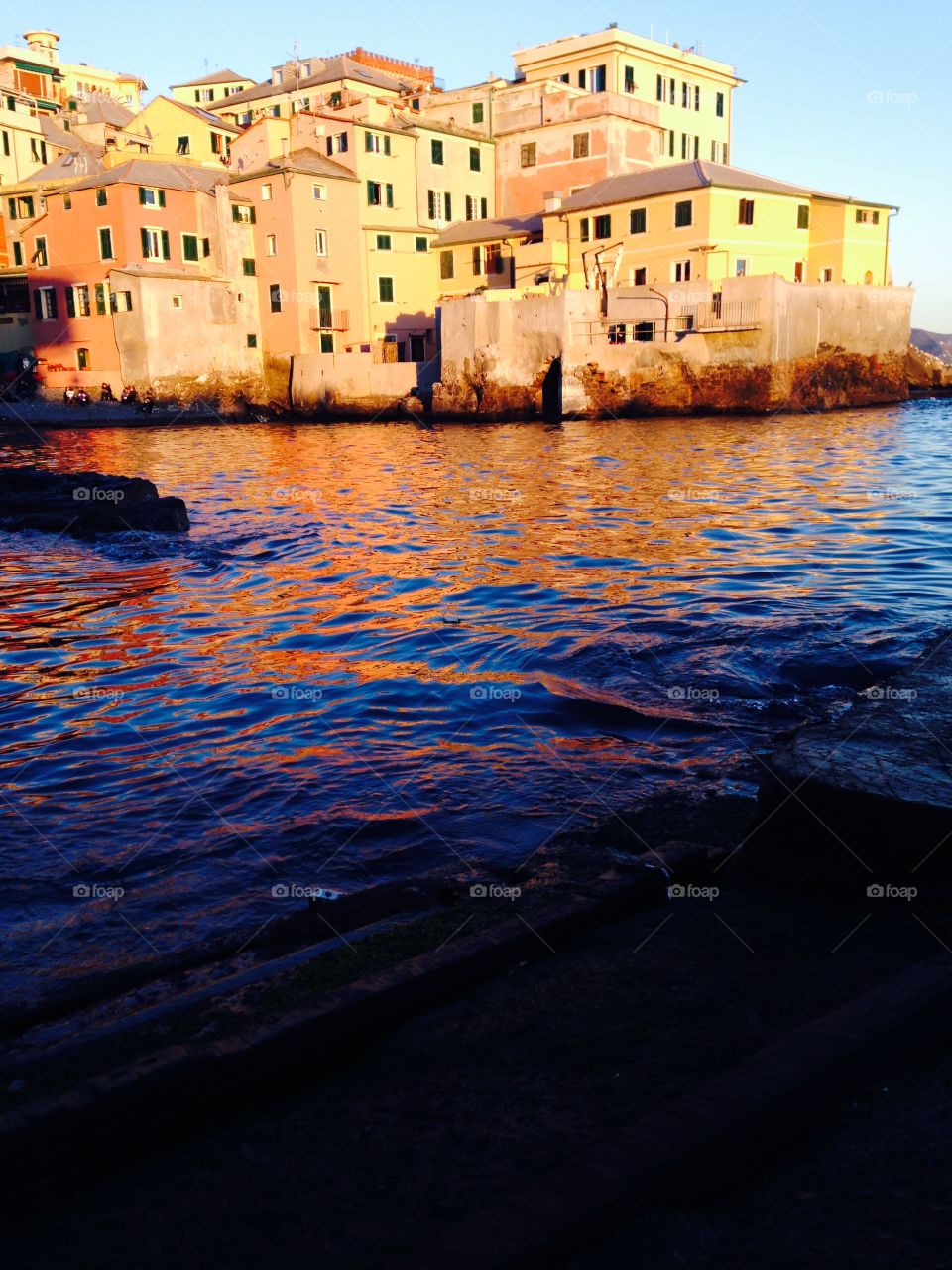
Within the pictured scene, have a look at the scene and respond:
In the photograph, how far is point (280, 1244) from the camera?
2.55m

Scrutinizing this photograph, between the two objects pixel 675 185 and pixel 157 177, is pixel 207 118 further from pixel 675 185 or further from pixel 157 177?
pixel 675 185

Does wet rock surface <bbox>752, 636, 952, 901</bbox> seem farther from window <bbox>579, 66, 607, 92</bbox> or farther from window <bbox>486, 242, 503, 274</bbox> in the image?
window <bbox>579, 66, 607, 92</bbox>

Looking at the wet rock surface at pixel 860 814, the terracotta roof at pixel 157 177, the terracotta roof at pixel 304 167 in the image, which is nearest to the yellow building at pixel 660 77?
the terracotta roof at pixel 304 167

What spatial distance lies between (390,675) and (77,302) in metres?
55.3

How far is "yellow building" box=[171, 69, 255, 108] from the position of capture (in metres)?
88.1

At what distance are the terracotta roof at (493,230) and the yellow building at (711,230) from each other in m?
2.63

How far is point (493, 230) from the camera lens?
60.9 metres

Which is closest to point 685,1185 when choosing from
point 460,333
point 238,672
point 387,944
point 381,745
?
point 387,944

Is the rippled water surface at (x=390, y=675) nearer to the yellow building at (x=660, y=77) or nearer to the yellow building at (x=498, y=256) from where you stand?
the yellow building at (x=498, y=256)

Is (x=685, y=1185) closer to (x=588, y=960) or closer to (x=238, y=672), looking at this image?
(x=588, y=960)

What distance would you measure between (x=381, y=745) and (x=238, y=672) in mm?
2669

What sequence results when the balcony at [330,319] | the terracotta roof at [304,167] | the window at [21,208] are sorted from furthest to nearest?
the window at [21,208] < the balcony at [330,319] < the terracotta roof at [304,167]

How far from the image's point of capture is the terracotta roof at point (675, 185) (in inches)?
2005

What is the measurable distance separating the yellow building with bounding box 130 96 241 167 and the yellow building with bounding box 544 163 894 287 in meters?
24.7
